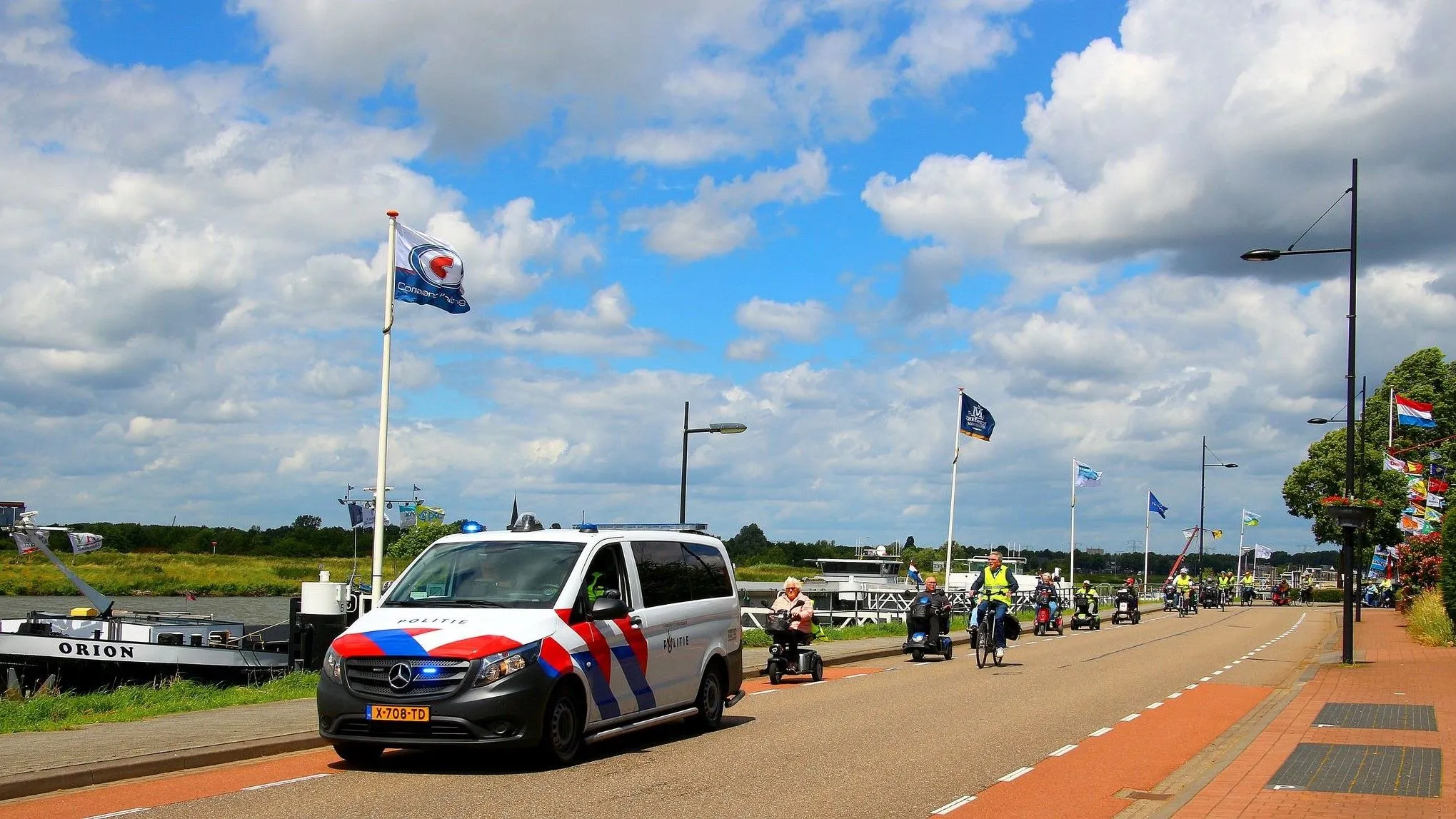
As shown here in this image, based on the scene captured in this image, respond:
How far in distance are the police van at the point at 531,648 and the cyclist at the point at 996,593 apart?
10.6m

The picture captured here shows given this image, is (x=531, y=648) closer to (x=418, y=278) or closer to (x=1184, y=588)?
(x=418, y=278)

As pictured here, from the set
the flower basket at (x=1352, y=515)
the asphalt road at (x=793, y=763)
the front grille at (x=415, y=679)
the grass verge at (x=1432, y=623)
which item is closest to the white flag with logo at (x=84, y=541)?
the asphalt road at (x=793, y=763)

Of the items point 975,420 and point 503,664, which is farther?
point 975,420

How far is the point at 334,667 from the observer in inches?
404

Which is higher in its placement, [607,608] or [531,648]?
[607,608]

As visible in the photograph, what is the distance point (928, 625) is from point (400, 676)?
16.9 meters

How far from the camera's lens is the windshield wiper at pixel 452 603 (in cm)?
1077

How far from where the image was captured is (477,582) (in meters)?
11.1

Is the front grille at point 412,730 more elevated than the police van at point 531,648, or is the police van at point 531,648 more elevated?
the police van at point 531,648

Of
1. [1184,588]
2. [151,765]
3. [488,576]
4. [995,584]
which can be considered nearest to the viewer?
[151,765]

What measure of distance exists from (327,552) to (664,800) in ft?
228

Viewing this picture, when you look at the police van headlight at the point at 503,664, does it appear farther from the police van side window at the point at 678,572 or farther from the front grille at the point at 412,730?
the police van side window at the point at 678,572

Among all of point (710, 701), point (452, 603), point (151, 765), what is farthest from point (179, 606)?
point (452, 603)

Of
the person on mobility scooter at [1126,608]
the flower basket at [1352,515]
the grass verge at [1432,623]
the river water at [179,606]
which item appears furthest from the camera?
the river water at [179,606]
